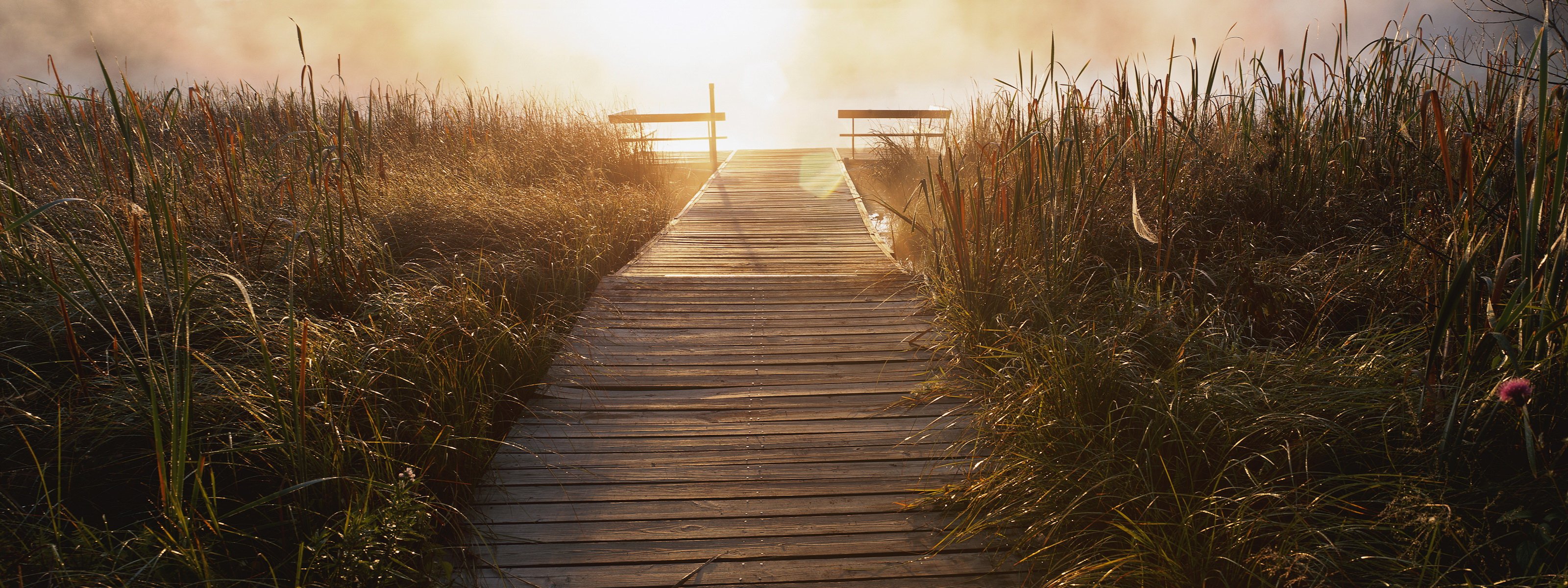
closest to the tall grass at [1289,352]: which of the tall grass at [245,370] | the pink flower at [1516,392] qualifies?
the pink flower at [1516,392]

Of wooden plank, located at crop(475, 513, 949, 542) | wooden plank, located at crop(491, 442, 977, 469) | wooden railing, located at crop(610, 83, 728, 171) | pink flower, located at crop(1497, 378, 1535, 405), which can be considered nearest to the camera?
pink flower, located at crop(1497, 378, 1535, 405)

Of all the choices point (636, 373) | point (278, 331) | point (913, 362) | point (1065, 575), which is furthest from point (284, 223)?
point (1065, 575)

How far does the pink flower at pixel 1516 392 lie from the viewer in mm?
1478

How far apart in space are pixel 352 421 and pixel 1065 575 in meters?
1.99

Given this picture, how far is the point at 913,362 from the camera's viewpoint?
3.35 metres

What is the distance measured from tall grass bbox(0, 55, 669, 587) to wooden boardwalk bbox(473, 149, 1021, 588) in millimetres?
209

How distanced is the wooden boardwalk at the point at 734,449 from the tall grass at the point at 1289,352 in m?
0.25

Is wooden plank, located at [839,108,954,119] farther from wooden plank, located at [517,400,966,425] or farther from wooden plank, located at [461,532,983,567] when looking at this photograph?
wooden plank, located at [461,532,983,567]

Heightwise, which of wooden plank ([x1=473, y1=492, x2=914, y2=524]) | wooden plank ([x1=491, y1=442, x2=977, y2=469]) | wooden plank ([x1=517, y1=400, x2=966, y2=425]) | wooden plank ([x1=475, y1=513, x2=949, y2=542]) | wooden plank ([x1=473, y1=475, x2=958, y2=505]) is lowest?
wooden plank ([x1=475, y1=513, x2=949, y2=542])

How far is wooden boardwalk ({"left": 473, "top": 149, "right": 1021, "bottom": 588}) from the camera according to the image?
2.09 metres

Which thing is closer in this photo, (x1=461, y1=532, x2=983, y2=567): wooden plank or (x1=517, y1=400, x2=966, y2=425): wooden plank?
(x1=461, y1=532, x2=983, y2=567): wooden plank

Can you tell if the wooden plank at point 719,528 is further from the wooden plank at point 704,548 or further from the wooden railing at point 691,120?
the wooden railing at point 691,120

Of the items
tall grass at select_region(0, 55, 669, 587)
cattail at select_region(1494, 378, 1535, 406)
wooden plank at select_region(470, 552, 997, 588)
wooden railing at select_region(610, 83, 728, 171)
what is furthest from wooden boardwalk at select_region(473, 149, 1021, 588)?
wooden railing at select_region(610, 83, 728, 171)

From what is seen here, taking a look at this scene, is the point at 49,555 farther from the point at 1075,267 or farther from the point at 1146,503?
the point at 1075,267
